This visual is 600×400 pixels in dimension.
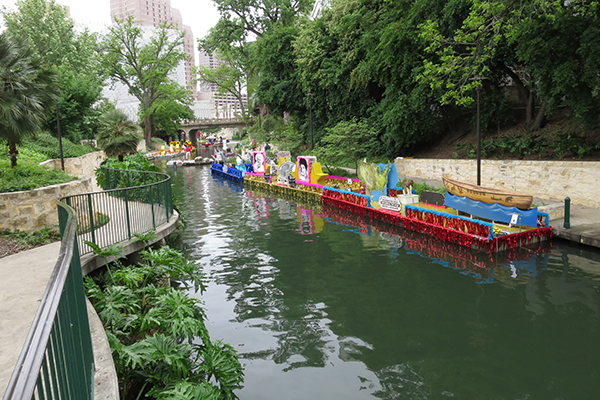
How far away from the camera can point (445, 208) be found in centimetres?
1681

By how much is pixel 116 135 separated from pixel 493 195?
21520 millimetres

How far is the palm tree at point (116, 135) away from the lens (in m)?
25.6

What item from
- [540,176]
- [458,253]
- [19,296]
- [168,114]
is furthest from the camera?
[168,114]

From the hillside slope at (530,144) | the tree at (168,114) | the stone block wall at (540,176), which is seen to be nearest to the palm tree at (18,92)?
the stone block wall at (540,176)

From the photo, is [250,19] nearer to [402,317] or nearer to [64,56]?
[64,56]

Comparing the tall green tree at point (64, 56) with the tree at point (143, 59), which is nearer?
the tall green tree at point (64, 56)


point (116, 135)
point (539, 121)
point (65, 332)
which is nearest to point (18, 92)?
point (65, 332)

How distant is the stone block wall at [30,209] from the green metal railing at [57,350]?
264 inches

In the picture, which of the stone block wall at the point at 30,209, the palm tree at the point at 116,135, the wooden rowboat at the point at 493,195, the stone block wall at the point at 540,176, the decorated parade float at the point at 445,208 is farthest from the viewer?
the palm tree at the point at 116,135

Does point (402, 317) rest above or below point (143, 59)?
below

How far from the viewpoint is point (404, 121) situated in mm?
26172

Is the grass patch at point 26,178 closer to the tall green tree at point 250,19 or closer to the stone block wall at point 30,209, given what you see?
the stone block wall at point 30,209

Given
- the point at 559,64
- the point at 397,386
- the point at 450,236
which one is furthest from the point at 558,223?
the point at 397,386

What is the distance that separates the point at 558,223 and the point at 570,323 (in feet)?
22.1
